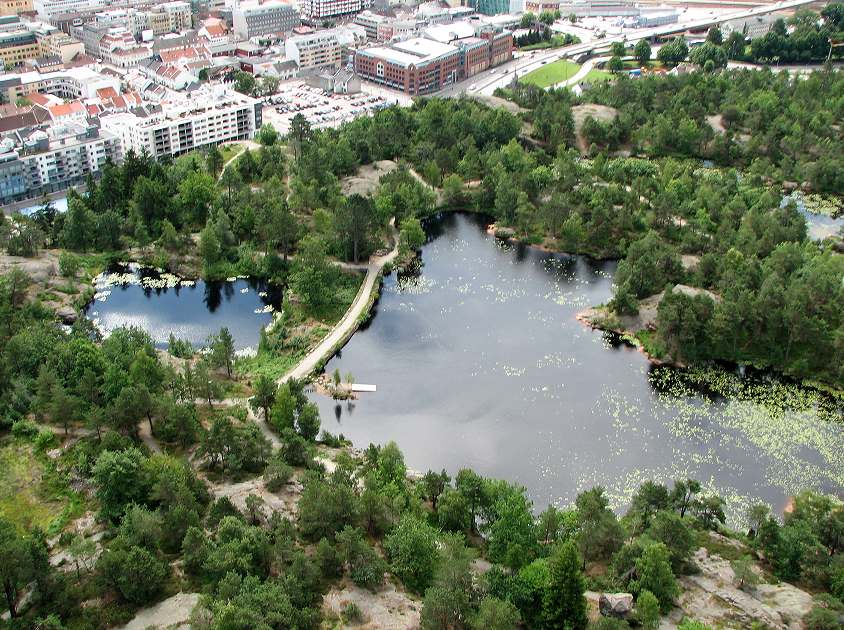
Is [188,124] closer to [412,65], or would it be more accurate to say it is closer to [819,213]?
[412,65]

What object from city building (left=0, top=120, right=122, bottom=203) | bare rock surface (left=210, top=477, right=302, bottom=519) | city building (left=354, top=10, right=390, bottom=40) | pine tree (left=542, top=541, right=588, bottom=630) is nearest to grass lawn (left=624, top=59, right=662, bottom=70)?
city building (left=354, top=10, right=390, bottom=40)

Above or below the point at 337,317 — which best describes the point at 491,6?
above

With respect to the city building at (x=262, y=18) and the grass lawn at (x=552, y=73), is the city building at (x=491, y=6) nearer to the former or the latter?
the grass lawn at (x=552, y=73)

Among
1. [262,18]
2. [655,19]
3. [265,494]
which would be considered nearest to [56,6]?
[262,18]

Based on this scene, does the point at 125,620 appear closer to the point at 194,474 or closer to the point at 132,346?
the point at 194,474

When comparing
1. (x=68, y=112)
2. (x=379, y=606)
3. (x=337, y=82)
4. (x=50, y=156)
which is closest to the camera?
(x=379, y=606)

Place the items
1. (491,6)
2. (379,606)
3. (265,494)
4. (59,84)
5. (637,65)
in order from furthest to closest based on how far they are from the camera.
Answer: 1. (491,6)
2. (637,65)
3. (59,84)
4. (265,494)
5. (379,606)

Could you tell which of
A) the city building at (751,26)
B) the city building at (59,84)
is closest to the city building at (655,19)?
the city building at (751,26)
